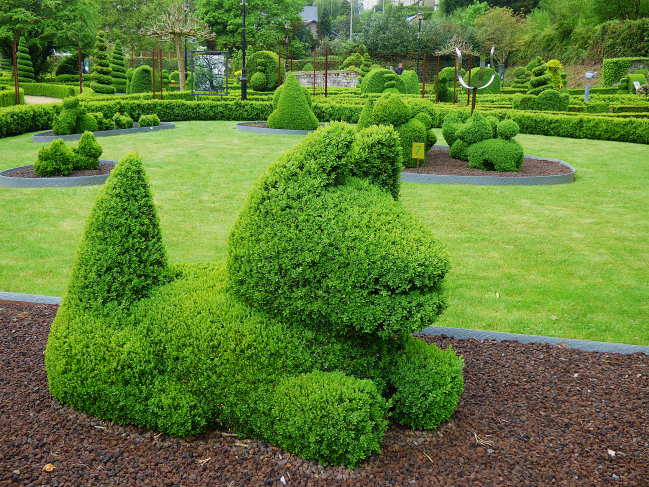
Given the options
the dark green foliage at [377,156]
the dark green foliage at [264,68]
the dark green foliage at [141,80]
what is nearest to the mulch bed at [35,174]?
the dark green foliage at [377,156]

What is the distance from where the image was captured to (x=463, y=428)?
11.2 ft

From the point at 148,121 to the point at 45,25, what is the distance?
29.3m

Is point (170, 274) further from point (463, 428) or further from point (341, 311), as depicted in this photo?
point (463, 428)

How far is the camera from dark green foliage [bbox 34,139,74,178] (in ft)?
39.4

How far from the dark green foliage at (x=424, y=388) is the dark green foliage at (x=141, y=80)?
3367cm

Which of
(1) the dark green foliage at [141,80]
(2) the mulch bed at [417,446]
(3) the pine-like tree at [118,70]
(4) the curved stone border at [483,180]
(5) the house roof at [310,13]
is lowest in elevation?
(2) the mulch bed at [417,446]

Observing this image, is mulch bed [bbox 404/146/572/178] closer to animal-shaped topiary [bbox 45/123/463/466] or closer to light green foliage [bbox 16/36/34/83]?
animal-shaped topiary [bbox 45/123/463/466]

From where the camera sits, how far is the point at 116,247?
3.36 m

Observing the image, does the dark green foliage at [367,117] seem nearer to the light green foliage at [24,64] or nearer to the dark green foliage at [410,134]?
the dark green foliage at [410,134]

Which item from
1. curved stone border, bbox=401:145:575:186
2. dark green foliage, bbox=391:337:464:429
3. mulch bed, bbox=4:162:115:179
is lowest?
dark green foliage, bbox=391:337:464:429

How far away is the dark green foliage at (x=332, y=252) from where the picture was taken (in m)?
2.96

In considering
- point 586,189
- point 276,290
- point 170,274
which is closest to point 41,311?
point 170,274

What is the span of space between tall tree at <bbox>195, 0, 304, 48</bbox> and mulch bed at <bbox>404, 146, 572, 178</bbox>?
4978 centimetres

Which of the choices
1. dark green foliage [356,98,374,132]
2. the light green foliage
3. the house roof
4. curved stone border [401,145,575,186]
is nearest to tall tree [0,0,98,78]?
the light green foliage
